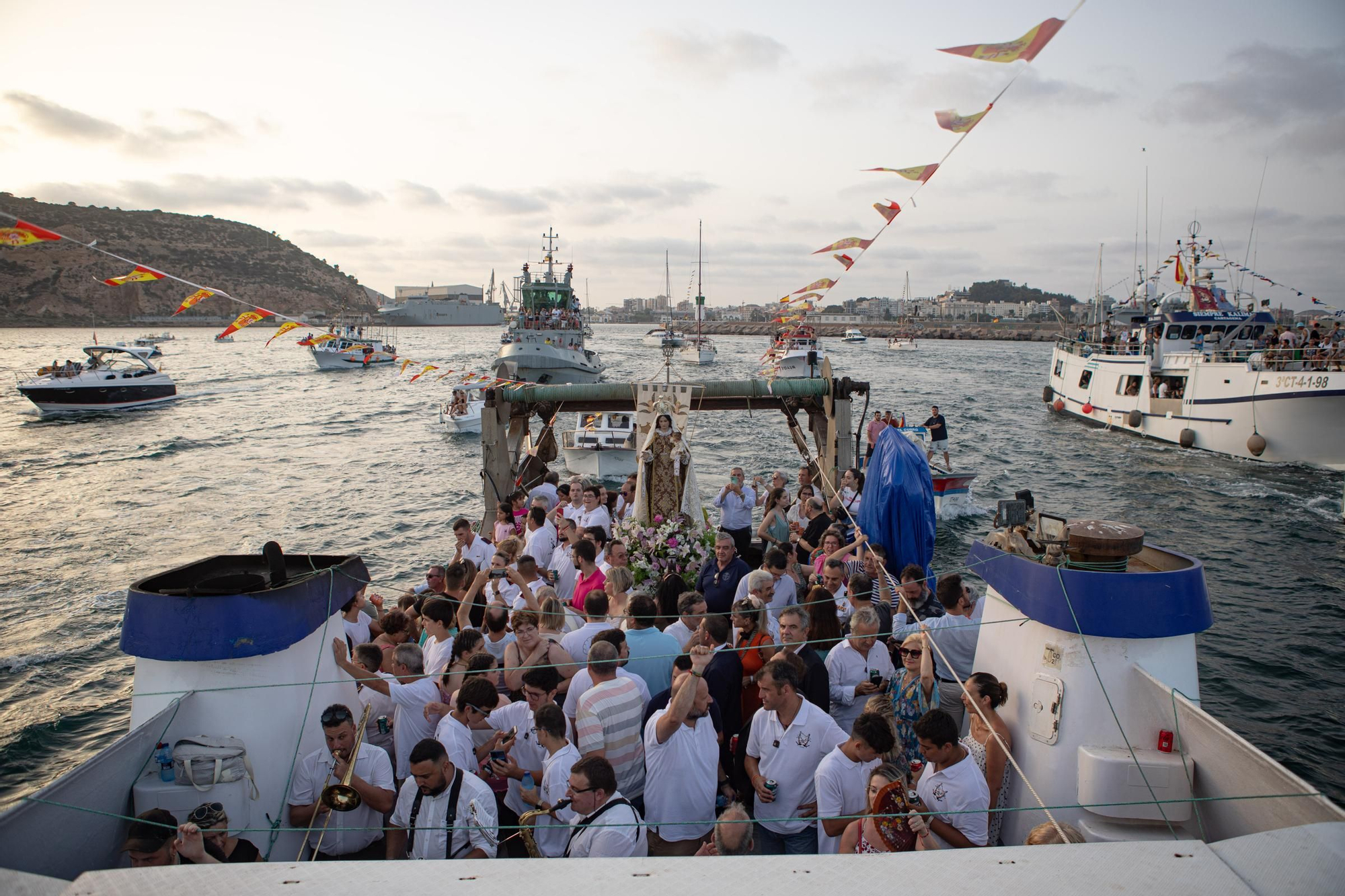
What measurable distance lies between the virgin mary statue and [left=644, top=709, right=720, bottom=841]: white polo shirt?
4.55 m

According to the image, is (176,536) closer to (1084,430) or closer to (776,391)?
(776,391)

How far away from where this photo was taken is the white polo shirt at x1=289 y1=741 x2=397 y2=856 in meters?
4.15

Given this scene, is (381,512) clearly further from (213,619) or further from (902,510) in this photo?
(213,619)

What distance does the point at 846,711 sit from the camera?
5422 millimetres

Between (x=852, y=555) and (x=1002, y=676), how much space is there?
369 centimetres

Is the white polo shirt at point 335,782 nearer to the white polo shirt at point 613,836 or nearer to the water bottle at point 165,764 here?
the water bottle at point 165,764

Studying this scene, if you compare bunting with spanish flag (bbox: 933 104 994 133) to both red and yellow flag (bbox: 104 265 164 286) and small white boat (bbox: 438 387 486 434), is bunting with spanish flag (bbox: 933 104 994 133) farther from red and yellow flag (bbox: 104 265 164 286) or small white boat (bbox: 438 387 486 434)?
small white boat (bbox: 438 387 486 434)

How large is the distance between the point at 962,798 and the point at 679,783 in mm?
1439

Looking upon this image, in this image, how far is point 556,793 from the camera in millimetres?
3898

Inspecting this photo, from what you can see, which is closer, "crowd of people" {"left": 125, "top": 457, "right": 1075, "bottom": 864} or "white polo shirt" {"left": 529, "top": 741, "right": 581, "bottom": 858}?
"crowd of people" {"left": 125, "top": 457, "right": 1075, "bottom": 864}

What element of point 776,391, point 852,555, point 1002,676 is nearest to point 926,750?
point 1002,676

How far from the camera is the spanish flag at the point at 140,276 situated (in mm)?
10023

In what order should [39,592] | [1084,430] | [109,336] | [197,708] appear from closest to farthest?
[197,708], [39,592], [1084,430], [109,336]

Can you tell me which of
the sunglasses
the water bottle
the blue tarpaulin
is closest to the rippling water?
the blue tarpaulin
